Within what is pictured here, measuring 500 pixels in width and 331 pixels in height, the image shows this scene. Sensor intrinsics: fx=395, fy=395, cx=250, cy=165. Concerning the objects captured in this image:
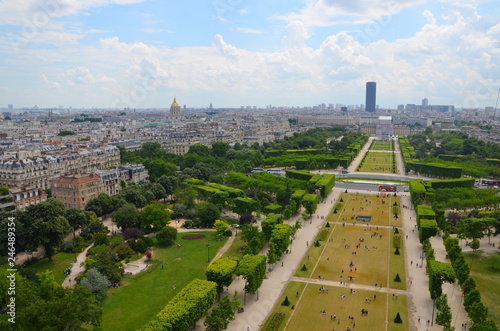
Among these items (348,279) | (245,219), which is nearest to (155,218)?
(245,219)

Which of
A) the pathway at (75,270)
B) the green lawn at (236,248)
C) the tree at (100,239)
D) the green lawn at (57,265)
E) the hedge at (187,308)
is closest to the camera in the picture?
the hedge at (187,308)

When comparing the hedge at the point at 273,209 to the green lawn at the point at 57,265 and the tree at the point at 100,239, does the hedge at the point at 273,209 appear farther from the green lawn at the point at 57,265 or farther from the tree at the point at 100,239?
the green lawn at the point at 57,265

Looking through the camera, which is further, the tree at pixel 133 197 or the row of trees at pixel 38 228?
the tree at pixel 133 197

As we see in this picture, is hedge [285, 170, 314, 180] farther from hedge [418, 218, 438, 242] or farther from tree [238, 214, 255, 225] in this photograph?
hedge [418, 218, 438, 242]

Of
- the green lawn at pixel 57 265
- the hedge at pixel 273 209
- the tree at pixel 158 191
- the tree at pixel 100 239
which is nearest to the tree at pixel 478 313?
the hedge at pixel 273 209

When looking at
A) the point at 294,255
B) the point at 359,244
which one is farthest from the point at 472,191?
the point at 294,255

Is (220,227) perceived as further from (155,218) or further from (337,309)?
(337,309)
